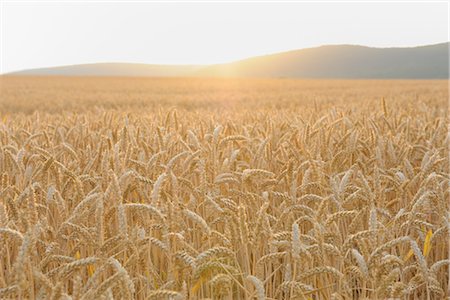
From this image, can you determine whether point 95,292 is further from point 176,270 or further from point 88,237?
point 176,270

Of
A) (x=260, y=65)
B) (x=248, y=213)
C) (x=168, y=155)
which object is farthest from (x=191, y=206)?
(x=260, y=65)

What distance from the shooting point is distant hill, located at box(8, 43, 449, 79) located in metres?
102

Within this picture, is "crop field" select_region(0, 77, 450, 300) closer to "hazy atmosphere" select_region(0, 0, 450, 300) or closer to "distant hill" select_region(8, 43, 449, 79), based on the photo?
"hazy atmosphere" select_region(0, 0, 450, 300)

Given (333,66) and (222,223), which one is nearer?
(222,223)

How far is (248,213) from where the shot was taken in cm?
267

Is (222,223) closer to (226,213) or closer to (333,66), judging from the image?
(226,213)

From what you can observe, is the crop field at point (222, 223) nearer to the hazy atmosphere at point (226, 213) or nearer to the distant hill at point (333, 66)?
the hazy atmosphere at point (226, 213)

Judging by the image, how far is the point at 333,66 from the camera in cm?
10756

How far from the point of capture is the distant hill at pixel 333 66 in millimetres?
102312

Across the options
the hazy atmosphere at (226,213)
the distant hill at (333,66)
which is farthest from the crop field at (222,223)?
the distant hill at (333,66)

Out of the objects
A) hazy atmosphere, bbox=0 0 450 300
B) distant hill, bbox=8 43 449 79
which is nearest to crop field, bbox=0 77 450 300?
hazy atmosphere, bbox=0 0 450 300

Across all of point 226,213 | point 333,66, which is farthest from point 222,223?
point 333,66

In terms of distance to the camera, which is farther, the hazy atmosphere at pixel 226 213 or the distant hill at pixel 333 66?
the distant hill at pixel 333 66

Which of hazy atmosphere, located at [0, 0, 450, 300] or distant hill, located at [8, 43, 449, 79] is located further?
distant hill, located at [8, 43, 449, 79]
